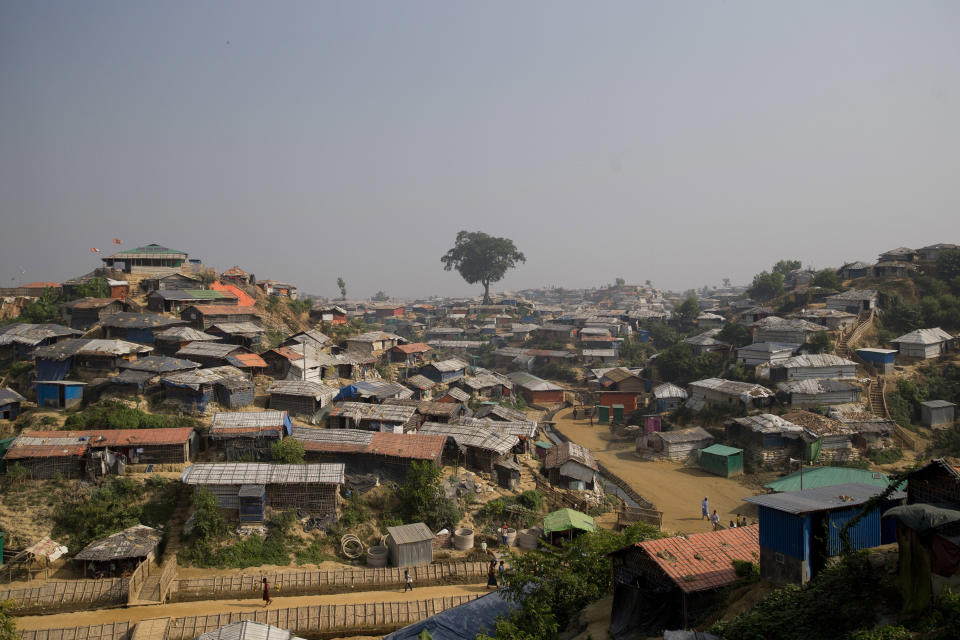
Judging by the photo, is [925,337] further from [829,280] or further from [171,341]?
[171,341]

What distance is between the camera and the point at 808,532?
1177cm

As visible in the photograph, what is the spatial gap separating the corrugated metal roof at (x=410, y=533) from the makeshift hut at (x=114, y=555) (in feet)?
27.4

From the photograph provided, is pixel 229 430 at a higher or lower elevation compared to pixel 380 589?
higher

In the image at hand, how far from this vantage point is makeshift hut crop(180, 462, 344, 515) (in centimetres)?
2200

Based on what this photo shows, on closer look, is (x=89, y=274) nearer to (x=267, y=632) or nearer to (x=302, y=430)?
(x=302, y=430)

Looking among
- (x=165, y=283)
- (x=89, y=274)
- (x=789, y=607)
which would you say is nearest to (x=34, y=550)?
(x=789, y=607)

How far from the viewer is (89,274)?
44469 mm

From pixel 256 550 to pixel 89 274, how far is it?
3461cm

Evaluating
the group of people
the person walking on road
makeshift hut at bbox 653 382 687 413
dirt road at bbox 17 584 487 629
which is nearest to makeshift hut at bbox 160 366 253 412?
dirt road at bbox 17 584 487 629

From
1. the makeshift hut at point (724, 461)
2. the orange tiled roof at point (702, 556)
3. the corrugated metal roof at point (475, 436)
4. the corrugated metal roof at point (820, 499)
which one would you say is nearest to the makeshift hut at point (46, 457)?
the corrugated metal roof at point (475, 436)

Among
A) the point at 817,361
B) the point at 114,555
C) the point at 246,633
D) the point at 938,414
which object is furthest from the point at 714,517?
the point at 114,555

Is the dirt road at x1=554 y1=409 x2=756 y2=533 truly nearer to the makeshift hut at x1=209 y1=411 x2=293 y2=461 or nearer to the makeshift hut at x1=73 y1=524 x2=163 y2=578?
the makeshift hut at x1=209 y1=411 x2=293 y2=461

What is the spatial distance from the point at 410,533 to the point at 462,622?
22.1ft

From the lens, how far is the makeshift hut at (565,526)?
72.1 ft
